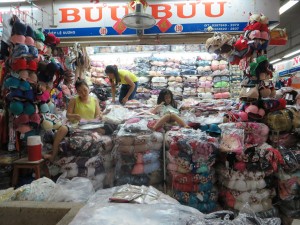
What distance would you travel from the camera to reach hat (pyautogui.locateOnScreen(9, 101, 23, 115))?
141 inches

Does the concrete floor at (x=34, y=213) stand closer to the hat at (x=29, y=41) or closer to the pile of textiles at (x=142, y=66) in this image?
the hat at (x=29, y=41)

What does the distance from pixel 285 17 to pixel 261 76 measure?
454 inches

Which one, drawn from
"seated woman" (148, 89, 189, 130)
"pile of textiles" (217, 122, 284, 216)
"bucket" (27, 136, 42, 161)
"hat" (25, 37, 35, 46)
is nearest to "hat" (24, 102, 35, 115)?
"bucket" (27, 136, 42, 161)

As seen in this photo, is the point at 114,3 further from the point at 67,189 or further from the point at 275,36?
the point at 67,189

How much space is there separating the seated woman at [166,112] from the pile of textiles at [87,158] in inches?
26.7

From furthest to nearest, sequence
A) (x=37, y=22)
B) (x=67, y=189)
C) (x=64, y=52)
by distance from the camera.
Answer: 1. (x=64, y=52)
2. (x=37, y=22)
3. (x=67, y=189)

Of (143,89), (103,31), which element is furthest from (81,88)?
(143,89)

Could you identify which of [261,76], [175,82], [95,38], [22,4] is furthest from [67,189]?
[175,82]

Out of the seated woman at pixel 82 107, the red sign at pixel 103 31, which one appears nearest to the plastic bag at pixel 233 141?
the seated woman at pixel 82 107

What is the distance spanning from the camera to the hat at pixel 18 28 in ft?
11.7

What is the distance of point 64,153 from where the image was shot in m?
3.46

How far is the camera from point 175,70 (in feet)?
26.7

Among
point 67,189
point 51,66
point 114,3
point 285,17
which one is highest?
point 285,17

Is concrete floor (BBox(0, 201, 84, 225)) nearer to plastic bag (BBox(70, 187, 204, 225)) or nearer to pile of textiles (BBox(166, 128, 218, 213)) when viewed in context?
plastic bag (BBox(70, 187, 204, 225))
